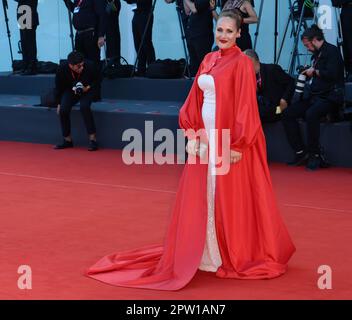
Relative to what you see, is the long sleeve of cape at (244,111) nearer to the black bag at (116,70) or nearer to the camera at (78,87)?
the camera at (78,87)

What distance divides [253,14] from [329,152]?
1.90 m

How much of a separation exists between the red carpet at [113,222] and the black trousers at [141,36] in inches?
84.2

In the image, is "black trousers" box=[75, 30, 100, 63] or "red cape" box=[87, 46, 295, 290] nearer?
"red cape" box=[87, 46, 295, 290]

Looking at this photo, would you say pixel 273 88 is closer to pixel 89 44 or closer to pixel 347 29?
pixel 347 29

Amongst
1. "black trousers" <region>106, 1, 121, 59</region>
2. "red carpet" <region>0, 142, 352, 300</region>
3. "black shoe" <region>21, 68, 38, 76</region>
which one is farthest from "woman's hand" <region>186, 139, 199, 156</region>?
"black shoe" <region>21, 68, 38, 76</region>

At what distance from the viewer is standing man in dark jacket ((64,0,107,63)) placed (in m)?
12.0

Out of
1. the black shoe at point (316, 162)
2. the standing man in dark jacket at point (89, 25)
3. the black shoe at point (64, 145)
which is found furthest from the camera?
the standing man in dark jacket at point (89, 25)

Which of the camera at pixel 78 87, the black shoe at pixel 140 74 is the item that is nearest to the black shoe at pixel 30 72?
the black shoe at pixel 140 74

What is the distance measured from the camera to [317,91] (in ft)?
30.8

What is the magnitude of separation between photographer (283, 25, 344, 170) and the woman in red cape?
3951 millimetres

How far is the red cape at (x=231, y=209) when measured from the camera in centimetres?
531

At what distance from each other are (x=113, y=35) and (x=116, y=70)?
0.49 m

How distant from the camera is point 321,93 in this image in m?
9.38

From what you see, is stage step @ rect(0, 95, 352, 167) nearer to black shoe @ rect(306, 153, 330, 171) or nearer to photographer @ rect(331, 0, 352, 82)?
black shoe @ rect(306, 153, 330, 171)
